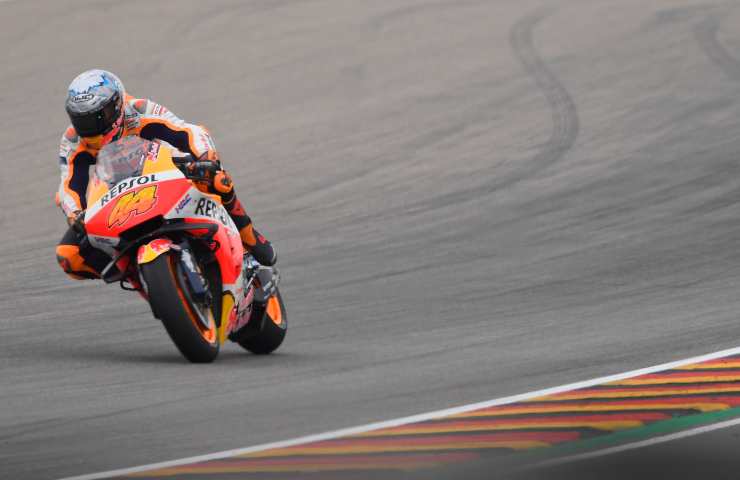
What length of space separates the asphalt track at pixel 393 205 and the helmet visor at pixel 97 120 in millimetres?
1344

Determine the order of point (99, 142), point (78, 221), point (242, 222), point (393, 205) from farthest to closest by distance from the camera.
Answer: point (393, 205)
point (242, 222)
point (99, 142)
point (78, 221)

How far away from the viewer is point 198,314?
27.1 feet

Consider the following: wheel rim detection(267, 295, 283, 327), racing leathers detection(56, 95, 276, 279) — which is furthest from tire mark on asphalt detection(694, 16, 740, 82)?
racing leathers detection(56, 95, 276, 279)

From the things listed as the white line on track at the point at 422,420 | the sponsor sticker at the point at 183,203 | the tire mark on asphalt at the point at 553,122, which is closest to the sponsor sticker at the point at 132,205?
the sponsor sticker at the point at 183,203

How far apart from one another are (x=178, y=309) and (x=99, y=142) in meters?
1.33

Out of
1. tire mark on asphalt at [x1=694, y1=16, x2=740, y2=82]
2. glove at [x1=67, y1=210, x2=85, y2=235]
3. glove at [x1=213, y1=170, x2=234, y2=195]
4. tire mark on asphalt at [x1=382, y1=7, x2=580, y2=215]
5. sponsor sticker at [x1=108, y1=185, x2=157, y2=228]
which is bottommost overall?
glove at [x1=67, y1=210, x2=85, y2=235]

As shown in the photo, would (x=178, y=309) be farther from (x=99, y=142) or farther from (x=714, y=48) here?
(x=714, y=48)

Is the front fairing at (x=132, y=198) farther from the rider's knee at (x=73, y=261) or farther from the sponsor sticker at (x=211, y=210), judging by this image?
the rider's knee at (x=73, y=261)

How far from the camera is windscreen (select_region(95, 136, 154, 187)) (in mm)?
8617

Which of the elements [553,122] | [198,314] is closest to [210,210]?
[198,314]

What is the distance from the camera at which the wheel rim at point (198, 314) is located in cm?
812

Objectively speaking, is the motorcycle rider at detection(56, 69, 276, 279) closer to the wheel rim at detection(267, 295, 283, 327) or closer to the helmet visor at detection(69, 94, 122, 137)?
the helmet visor at detection(69, 94, 122, 137)

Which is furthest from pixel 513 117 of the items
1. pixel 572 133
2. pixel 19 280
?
pixel 19 280

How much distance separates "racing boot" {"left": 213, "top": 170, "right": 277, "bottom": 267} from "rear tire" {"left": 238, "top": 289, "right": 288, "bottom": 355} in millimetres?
306
